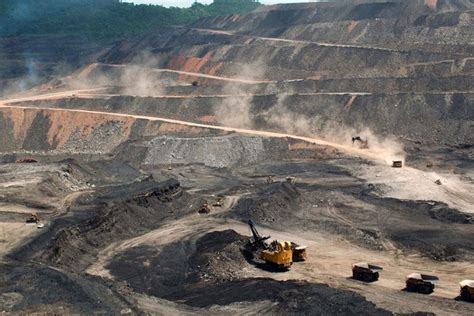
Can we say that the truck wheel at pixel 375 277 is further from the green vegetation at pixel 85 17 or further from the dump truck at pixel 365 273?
the green vegetation at pixel 85 17

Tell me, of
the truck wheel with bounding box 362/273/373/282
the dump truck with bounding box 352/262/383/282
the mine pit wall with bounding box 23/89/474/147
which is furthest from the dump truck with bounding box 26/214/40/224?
the mine pit wall with bounding box 23/89/474/147

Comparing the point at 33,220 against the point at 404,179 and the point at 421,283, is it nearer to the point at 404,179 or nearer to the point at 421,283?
the point at 421,283

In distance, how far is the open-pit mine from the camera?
2467cm

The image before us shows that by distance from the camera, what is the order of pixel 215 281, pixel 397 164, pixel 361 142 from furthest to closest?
pixel 361 142, pixel 397 164, pixel 215 281

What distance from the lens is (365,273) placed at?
26156 millimetres

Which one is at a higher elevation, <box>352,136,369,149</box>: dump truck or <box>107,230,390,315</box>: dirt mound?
<box>352,136,369,149</box>: dump truck

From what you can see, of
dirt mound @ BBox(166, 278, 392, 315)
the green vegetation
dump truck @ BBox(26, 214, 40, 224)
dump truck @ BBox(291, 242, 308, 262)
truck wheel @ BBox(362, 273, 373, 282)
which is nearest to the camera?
dirt mound @ BBox(166, 278, 392, 315)

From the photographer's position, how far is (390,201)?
40250 millimetres

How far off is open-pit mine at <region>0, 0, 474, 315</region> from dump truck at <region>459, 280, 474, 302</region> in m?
0.09

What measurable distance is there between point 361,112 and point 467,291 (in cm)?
3835

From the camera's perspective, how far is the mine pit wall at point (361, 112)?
56.8 meters

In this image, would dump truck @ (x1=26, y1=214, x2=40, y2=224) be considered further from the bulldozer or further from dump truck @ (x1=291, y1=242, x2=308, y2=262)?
dump truck @ (x1=291, y1=242, x2=308, y2=262)

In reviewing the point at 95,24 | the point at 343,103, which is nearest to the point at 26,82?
the point at 95,24

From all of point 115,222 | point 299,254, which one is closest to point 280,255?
point 299,254
